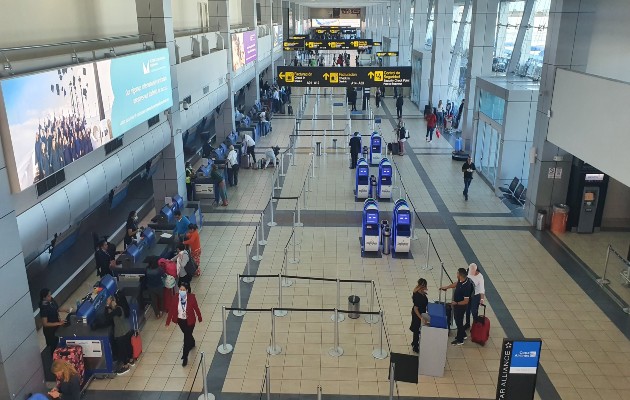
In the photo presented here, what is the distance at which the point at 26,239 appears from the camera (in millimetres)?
7512

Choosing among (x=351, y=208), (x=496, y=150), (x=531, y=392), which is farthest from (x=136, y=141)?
(x=496, y=150)

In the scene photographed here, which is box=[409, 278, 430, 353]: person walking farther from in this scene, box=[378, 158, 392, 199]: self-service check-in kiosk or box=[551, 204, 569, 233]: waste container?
box=[378, 158, 392, 199]: self-service check-in kiosk

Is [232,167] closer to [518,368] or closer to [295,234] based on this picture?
[295,234]

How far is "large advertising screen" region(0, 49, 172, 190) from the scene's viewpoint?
7.00m

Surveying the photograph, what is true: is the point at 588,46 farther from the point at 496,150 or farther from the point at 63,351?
the point at 63,351

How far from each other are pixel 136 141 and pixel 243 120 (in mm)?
13656

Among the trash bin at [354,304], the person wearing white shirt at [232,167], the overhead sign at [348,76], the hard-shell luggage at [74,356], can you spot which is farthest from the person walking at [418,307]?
the overhead sign at [348,76]

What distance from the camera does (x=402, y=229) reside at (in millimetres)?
12805

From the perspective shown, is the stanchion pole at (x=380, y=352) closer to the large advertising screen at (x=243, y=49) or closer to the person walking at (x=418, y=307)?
the person walking at (x=418, y=307)

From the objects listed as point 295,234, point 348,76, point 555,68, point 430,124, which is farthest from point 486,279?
point 430,124

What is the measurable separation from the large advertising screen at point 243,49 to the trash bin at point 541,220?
1428 centimetres

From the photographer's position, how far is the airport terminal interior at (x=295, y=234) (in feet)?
26.4

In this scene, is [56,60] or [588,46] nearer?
[56,60]

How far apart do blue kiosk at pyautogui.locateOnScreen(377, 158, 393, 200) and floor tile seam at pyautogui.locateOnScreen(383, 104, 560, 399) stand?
1.53 metres
